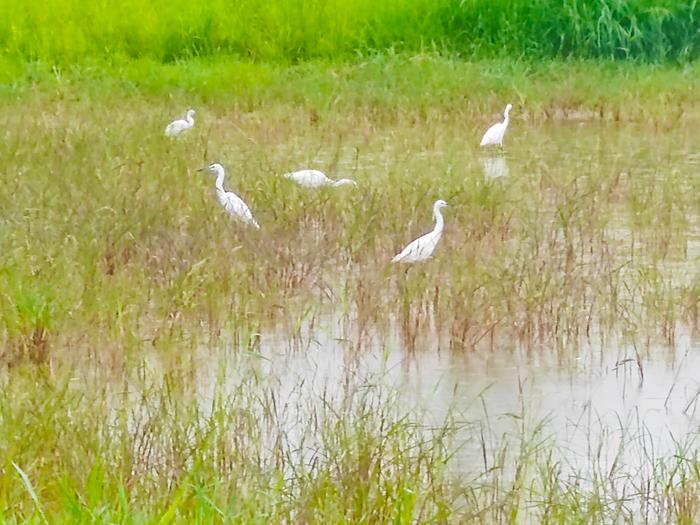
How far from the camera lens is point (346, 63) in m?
13.4

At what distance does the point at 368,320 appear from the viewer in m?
5.79

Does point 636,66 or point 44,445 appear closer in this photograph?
point 44,445

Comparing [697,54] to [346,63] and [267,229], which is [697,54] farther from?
[267,229]

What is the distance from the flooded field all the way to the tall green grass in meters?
4.84

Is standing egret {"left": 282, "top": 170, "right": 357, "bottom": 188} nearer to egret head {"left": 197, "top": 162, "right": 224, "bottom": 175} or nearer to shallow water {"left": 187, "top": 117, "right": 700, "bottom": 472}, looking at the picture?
egret head {"left": 197, "top": 162, "right": 224, "bottom": 175}

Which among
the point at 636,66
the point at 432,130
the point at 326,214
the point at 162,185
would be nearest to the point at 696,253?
the point at 326,214

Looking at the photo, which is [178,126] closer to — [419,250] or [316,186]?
[316,186]

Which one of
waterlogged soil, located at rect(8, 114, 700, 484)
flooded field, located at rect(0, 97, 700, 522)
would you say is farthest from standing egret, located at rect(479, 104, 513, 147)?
waterlogged soil, located at rect(8, 114, 700, 484)

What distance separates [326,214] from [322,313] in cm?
135

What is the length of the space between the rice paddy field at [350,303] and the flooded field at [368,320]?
0.05ft

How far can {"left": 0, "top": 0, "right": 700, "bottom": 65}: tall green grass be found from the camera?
13.6m

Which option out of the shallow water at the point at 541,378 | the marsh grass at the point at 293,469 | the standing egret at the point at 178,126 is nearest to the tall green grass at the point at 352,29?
the standing egret at the point at 178,126

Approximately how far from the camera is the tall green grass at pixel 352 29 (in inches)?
535

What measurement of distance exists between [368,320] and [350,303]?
27 centimetres
